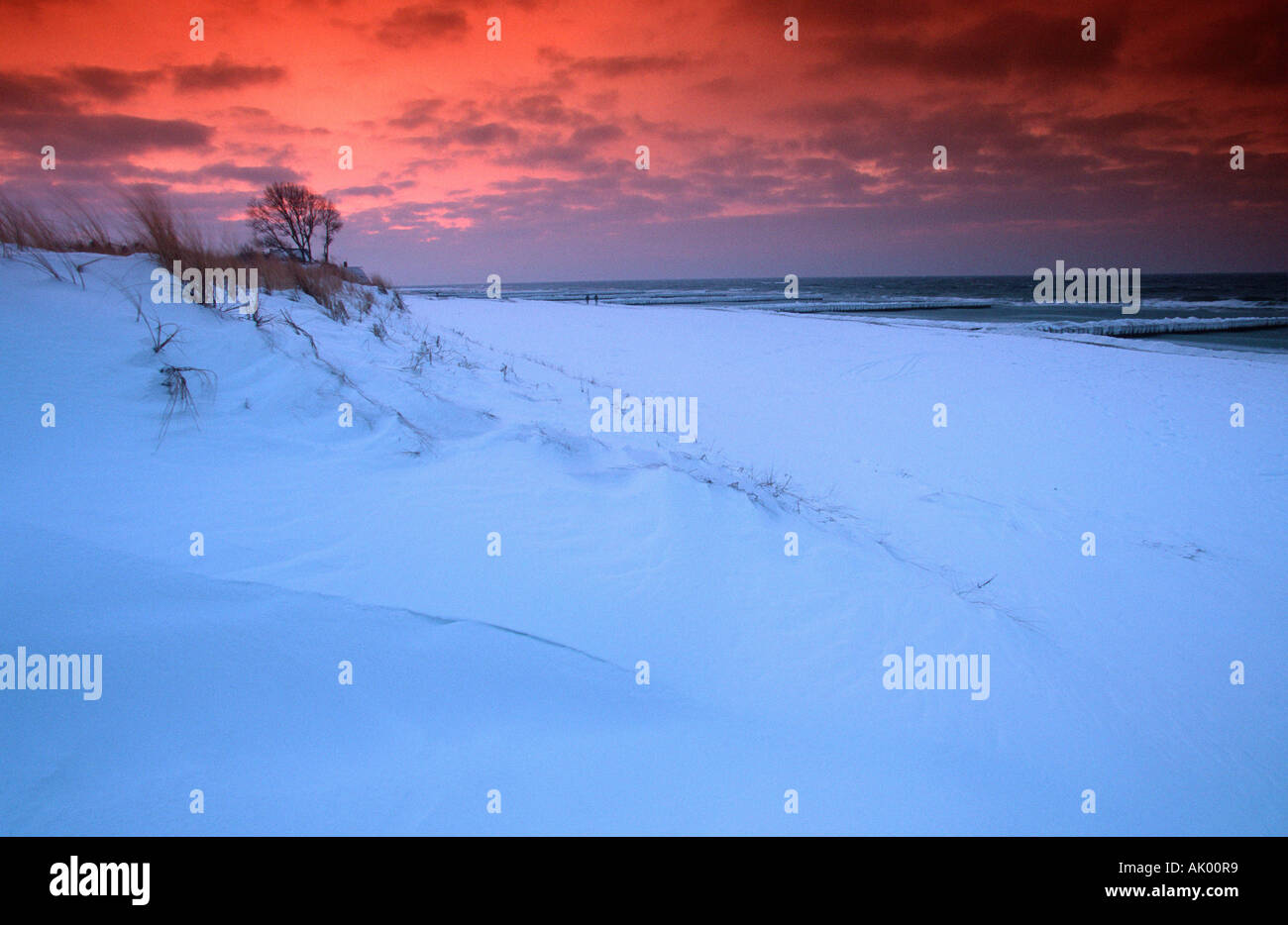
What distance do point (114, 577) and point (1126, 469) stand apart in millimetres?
11252

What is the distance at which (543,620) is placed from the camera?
341cm

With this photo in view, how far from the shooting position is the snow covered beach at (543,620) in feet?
8.04

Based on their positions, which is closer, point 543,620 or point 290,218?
point 543,620

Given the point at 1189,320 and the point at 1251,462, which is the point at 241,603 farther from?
the point at 1189,320

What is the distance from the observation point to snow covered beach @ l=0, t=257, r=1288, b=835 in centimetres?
245

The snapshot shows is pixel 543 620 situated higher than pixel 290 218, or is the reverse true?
pixel 290 218

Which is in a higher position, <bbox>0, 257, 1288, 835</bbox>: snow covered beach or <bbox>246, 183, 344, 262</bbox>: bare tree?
<bbox>246, 183, 344, 262</bbox>: bare tree

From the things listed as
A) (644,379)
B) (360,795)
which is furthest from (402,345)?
(360,795)

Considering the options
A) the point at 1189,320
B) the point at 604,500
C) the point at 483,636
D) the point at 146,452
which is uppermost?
the point at 1189,320

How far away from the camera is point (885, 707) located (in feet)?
11.1

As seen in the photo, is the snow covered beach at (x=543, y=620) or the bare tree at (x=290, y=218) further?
the bare tree at (x=290, y=218)

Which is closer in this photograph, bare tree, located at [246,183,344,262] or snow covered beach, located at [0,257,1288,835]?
snow covered beach, located at [0,257,1288,835]

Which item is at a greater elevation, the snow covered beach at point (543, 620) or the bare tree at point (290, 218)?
the bare tree at point (290, 218)
